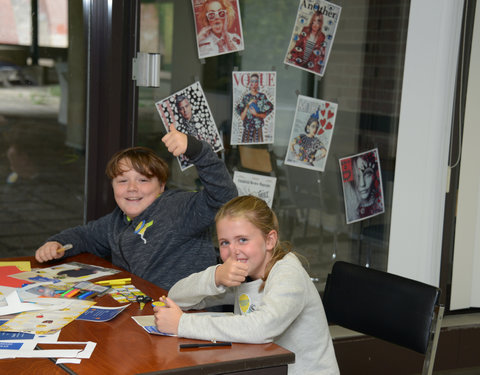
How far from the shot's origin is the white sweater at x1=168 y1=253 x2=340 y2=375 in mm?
1854

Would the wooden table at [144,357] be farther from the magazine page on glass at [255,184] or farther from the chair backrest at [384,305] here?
the magazine page on glass at [255,184]

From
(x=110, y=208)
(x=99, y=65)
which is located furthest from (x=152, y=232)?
(x=99, y=65)

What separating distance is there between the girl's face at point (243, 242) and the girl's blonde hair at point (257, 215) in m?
0.01

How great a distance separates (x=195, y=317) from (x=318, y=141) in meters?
1.85

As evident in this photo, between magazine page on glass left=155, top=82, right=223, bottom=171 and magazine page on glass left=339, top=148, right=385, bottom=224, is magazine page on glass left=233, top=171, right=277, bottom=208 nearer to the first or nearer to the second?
magazine page on glass left=155, top=82, right=223, bottom=171

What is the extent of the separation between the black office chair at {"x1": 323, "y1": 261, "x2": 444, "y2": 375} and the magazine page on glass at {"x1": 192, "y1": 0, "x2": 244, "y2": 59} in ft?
4.24

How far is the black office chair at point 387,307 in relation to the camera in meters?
2.23

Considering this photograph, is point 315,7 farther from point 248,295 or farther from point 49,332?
point 49,332

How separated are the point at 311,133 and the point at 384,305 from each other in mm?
1395

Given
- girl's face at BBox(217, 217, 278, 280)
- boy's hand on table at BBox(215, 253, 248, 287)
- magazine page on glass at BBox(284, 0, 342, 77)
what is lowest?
boy's hand on table at BBox(215, 253, 248, 287)

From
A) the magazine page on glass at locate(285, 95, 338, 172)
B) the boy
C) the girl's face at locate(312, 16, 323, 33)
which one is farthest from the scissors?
the girl's face at locate(312, 16, 323, 33)

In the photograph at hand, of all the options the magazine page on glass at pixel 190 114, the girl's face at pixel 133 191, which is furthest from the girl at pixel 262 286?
the magazine page on glass at pixel 190 114

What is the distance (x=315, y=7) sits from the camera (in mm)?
3465

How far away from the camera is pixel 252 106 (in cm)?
341
